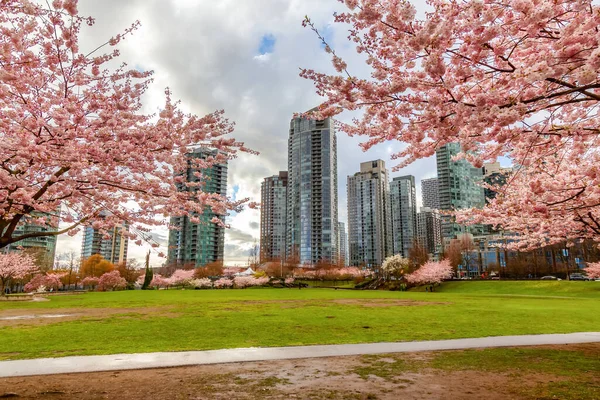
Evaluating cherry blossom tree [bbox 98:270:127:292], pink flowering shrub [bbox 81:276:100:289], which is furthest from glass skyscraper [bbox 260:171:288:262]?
cherry blossom tree [bbox 98:270:127:292]

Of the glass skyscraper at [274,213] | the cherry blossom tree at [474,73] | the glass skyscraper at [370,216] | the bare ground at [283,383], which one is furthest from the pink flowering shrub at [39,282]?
the glass skyscraper at [370,216]

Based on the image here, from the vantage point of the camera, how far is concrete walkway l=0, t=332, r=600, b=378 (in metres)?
7.98

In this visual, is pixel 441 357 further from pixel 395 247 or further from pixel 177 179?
pixel 395 247

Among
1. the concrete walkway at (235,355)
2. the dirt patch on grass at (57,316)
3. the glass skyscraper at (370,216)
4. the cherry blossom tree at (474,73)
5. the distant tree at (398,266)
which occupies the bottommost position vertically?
the dirt patch on grass at (57,316)

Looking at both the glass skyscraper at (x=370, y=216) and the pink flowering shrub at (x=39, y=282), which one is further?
the glass skyscraper at (x=370, y=216)

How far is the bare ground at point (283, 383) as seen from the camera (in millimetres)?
5938

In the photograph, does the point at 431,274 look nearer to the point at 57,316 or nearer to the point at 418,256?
the point at 418,256

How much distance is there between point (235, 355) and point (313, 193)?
394ft

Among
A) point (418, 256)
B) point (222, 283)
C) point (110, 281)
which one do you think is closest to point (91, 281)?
point (110, 281)

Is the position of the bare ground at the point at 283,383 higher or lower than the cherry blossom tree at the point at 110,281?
higher

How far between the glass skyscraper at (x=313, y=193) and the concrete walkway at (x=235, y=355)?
112742 millimetres

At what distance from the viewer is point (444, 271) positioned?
56.5 meters

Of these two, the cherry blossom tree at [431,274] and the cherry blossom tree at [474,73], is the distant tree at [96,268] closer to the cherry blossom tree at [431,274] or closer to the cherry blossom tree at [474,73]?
the cherry blossom tree at [431,274]

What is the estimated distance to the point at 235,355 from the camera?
9.19 m
